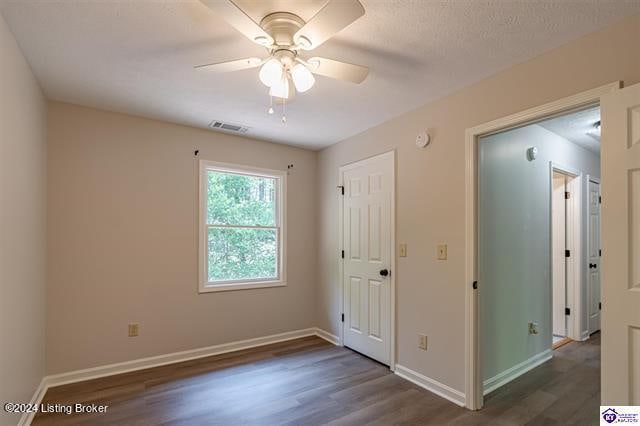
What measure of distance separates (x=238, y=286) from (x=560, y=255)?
415 centimetres

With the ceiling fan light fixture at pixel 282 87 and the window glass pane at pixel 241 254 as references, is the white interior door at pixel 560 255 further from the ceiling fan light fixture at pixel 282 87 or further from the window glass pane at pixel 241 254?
the ceiling fan light fixture at pixel 282 87

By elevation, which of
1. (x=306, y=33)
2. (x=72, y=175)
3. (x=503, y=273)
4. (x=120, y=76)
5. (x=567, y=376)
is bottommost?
(x=567, y=376)

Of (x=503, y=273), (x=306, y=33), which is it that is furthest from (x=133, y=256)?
(x=503, y=273)

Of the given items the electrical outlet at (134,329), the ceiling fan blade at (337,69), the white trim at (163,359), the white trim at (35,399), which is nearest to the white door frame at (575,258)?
the white trim at (163,359)

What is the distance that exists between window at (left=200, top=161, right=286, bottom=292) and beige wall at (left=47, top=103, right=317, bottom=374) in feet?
0.39

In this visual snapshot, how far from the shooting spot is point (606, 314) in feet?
5.37

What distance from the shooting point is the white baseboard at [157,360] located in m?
2.70

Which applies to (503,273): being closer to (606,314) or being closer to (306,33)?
(606,314)

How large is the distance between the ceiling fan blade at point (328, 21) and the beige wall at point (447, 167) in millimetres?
1513

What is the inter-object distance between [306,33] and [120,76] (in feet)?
5.60

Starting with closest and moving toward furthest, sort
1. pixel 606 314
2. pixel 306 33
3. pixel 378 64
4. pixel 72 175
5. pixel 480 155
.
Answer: pixel 306 33
pixel 606 314
pixel 378 64
pixel 480 155
pixel 72 175

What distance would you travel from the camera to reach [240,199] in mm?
3902

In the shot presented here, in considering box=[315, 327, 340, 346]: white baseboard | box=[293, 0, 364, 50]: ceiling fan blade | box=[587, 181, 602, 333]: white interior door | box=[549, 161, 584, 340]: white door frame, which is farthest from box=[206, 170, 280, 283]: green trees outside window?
box=[587, 181, 602, 333]: white interior door

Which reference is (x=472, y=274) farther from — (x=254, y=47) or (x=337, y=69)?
(x=254, y=47)
